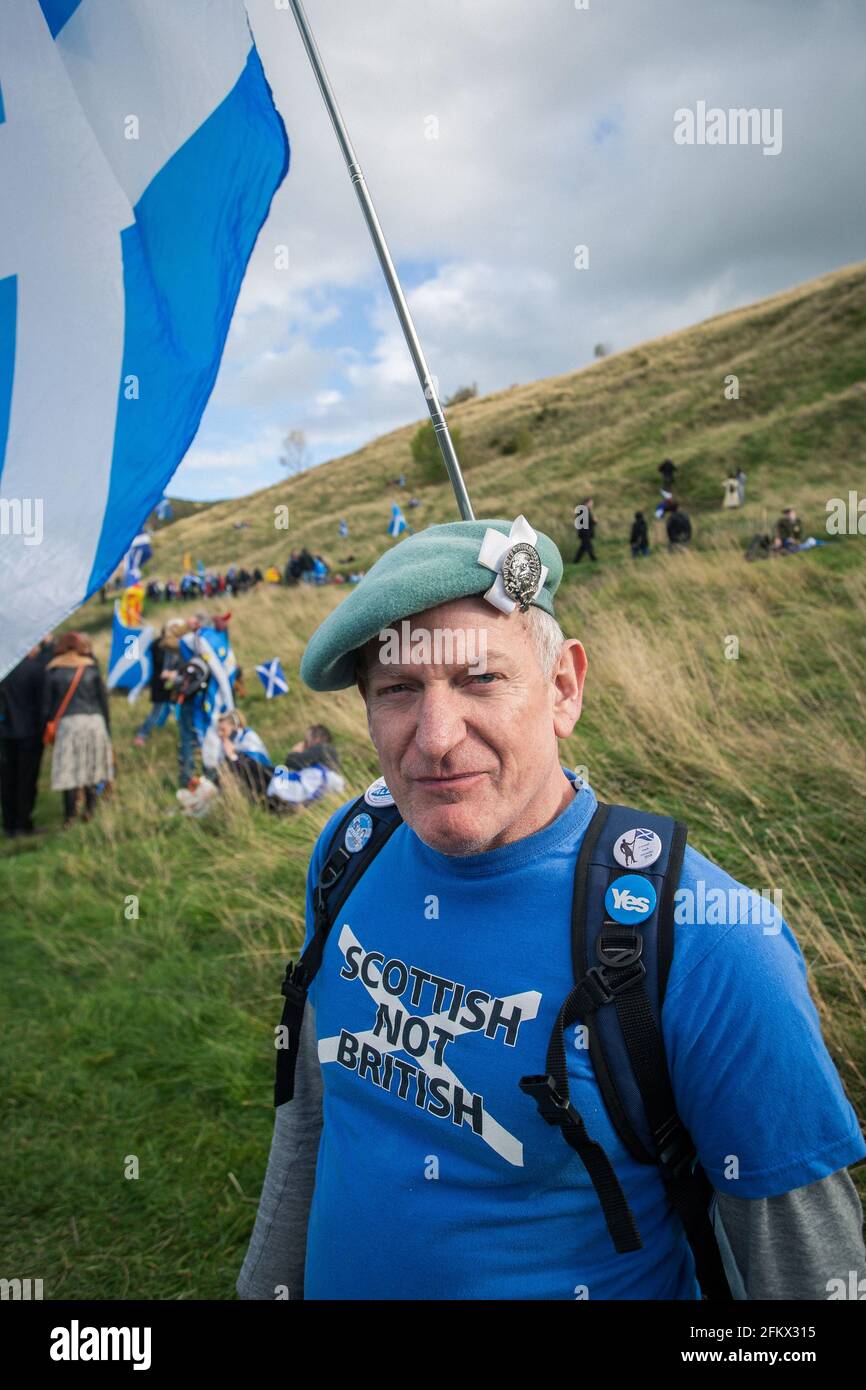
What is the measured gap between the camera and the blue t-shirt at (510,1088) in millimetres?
1171

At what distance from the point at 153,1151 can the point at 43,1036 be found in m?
1.22

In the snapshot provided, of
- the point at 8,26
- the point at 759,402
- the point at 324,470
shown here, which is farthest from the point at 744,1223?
the point at 324,470

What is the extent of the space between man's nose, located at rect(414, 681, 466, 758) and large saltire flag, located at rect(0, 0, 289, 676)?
4.73ft

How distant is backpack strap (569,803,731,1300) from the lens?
1.23 metres

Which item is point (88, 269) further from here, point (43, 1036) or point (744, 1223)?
point (43, 1036)

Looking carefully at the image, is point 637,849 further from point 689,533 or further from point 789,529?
point 689,533

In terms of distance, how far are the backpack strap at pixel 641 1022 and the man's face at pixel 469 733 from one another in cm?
22

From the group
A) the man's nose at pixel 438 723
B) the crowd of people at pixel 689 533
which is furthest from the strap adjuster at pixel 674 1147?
the crowd of people at pixel 689 533

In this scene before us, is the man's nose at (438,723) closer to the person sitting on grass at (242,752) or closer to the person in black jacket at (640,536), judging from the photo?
the person sitting on grass at (242,752)

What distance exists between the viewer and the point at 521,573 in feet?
4.71

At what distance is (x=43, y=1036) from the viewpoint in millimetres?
4172

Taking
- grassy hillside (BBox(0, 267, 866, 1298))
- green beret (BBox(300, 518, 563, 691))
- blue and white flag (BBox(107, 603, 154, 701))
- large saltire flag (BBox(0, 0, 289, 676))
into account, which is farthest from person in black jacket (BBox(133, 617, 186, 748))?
green beret (BBox(300, 518, 563, 691))

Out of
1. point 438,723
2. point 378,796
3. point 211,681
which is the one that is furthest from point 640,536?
point 438,723

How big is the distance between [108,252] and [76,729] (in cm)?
629
